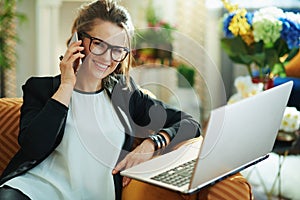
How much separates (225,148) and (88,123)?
48cm

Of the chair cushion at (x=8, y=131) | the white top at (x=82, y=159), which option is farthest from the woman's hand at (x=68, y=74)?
the chair cushion at (x=8, y=131)

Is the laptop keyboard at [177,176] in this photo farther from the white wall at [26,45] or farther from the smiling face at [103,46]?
the white wall at [26,45]

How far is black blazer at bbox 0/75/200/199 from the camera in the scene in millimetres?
1572

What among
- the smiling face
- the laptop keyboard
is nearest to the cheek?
the smiling face

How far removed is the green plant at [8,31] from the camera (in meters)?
3.72

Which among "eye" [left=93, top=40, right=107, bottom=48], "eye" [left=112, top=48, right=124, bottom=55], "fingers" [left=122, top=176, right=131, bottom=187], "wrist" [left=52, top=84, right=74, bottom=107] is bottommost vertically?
"fingers" [left=122, top=176, right=131, bottom=187]

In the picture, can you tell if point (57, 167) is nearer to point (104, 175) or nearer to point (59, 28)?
point (104, 175)

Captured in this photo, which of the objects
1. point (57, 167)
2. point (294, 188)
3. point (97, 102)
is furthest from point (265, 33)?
point (57, 167)

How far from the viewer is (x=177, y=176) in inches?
57.0

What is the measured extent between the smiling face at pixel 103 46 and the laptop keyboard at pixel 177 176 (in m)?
0.36

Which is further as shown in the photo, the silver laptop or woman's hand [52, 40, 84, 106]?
woman's hand [52, 40, 84, 106]

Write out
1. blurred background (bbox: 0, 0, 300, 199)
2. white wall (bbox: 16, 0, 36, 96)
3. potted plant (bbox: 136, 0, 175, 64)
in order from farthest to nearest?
potted plant (bbox: 136, 0, 175, 64) < white wall (bbox: 16, 0, 36, 96) < blurred background (bbox: 0, 0, 300, 199)

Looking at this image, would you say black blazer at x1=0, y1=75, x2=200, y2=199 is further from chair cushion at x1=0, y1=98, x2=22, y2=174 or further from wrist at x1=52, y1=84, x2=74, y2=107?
chair cushion at x1=0, y1=98, x2=22, y2=174

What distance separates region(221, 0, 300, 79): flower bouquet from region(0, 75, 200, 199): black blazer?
849 mm
